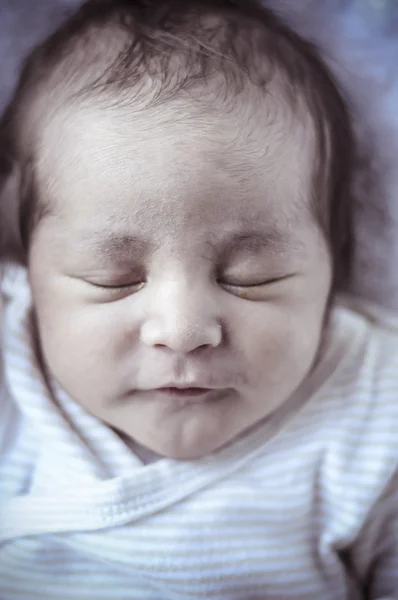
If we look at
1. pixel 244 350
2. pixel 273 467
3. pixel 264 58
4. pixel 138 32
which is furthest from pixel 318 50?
pixel 273 467

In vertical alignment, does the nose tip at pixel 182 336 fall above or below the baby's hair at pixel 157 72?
below

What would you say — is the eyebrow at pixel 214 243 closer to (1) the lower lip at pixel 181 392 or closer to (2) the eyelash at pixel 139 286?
(2) the eyelash at pixel 139 286

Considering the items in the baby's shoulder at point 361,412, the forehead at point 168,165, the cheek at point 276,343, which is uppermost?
the forehead at point 168,165

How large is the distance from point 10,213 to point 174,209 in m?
0.23

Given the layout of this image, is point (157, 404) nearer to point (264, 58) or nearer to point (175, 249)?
point (175, 249)

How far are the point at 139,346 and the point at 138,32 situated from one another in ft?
1.05

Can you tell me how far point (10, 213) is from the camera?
0.79 meters

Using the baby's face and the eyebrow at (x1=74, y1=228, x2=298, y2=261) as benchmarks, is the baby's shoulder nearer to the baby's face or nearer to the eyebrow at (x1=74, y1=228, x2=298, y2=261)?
the baby's face

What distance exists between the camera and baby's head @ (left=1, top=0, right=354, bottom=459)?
0.66 meters

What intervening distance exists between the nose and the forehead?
0.06 m

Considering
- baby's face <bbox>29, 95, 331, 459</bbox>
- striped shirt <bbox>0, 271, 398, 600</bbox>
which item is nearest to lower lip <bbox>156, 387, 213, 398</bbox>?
baby's face <bbox>29, 95, 331, 459</bbox>

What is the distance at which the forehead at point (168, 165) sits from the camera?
2.15 ft

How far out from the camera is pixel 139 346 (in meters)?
0.70

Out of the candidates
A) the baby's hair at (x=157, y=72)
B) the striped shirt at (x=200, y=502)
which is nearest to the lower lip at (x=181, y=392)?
the striped shirt at (x=200, y=502)
